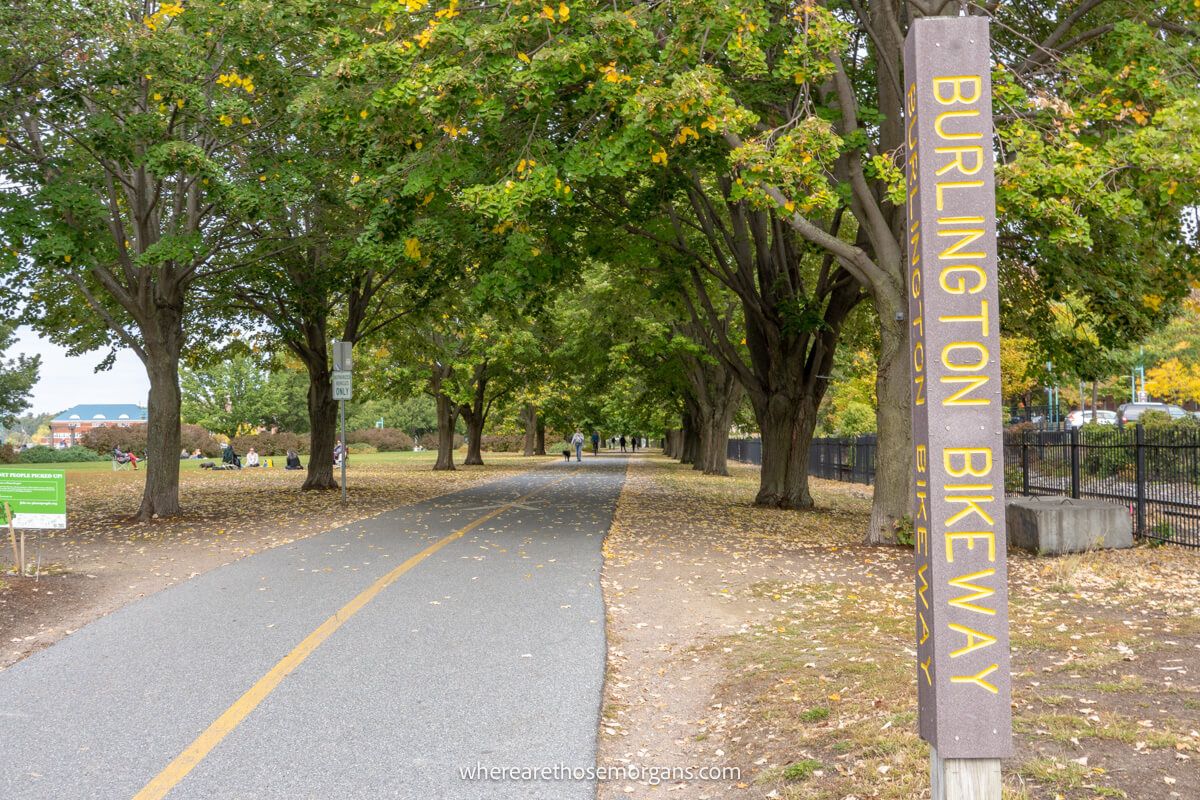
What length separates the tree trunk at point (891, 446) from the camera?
40.6 feet

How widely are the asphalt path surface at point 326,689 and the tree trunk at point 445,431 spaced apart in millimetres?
29011

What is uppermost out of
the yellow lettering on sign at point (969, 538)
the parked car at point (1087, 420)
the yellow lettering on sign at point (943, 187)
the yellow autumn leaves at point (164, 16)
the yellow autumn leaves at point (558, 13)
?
the yellow autumn leaves at point (164, 16)

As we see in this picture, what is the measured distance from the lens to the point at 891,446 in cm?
1253

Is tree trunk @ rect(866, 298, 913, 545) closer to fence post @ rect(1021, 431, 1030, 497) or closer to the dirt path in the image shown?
the dirt path

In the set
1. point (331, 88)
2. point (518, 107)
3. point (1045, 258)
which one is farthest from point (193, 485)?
point (1045, 258)

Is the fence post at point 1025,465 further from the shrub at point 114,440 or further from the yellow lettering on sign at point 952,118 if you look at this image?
the shrub at point 114,440

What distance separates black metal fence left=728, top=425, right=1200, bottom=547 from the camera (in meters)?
12.6

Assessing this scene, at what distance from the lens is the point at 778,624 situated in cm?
787

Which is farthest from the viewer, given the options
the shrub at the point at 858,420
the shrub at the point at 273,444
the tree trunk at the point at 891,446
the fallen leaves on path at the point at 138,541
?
the shrub at the point at 273,444

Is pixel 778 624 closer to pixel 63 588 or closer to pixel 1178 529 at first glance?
pixel 63 588

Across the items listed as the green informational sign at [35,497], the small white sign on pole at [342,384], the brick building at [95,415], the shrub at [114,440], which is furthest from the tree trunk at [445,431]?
the brick building at [95,415]

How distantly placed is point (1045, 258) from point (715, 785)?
1123 cm

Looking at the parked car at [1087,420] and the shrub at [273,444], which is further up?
the parked car at [1087,420]

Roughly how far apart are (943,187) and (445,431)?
38128mm
